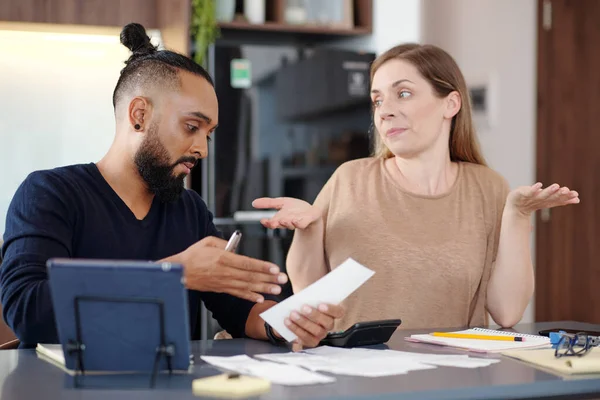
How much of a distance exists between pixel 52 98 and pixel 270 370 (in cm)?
248

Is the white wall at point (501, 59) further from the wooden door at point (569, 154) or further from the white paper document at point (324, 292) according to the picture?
the white paper document at point (324, 292)

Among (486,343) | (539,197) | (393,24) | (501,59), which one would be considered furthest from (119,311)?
(501,59)

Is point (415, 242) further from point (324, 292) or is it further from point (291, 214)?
point (324, 292)

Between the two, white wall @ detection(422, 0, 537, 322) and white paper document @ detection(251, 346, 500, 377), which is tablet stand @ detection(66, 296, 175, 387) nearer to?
white paper document @ detection(251, 346, 500, 377)

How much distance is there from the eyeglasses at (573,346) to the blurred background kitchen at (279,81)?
2.02 meters

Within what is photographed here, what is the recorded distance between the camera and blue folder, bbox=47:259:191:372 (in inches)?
50.4

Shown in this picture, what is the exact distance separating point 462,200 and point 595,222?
2362 mm

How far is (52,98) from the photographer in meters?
3.58

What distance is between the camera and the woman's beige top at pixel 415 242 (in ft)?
7.44

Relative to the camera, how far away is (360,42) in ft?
13.3

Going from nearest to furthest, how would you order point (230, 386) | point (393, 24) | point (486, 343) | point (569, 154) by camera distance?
point (230, 386), point (486, 343), point (393, 24), point (569, 154)

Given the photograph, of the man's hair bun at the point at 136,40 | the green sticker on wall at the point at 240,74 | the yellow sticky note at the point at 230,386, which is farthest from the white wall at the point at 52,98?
the yellow sticky note at the point at 230,386

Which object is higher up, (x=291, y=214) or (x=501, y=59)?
(x=501, y=59)

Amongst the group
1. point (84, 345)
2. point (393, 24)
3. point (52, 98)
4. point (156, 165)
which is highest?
point (393, 24)
